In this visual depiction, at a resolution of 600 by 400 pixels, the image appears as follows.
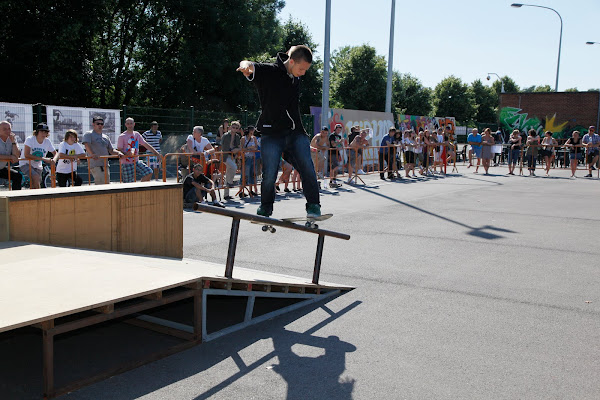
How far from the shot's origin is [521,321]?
5.25 metres

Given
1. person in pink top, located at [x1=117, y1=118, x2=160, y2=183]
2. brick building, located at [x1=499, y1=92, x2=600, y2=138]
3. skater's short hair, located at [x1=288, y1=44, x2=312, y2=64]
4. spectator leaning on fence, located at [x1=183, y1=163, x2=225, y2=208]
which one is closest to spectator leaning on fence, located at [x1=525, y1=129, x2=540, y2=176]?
spectator leaning on fence, located at [x1=183, y1=163, x2=225, y2=208]

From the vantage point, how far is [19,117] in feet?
47.7

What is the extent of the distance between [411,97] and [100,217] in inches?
2409

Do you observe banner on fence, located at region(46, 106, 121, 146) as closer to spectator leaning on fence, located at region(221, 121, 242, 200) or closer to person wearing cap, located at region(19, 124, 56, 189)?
person wearing cap, located at region(19, 124, 56, 189)

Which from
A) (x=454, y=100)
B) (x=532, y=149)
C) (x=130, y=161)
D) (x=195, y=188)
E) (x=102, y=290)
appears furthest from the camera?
(x=454, y=100)

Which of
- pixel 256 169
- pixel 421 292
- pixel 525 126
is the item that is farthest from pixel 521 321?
pixel 525 126

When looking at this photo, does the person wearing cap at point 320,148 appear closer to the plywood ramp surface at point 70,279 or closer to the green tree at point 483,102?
the plywood ramp surface at point 70,279

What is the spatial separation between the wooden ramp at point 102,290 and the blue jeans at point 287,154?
0.93 metres

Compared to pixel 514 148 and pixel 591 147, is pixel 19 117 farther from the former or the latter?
pixel 591 147

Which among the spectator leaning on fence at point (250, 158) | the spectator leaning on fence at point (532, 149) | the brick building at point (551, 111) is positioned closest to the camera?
the spectator leaning on fence at point (250, 158)

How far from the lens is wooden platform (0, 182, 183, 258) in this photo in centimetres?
516

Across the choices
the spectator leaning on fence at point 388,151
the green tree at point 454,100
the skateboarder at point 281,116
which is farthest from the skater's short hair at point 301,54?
the green tree at point 454,100

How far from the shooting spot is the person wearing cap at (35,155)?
425 inches

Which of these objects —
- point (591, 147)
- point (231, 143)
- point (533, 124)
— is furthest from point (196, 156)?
point (533, 124)
